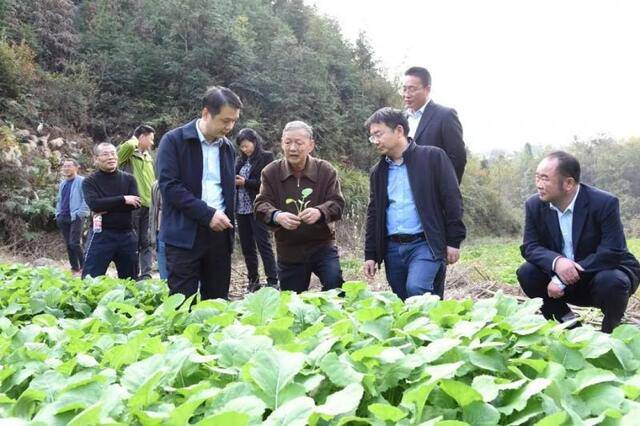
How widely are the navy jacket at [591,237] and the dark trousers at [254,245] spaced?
130 inches

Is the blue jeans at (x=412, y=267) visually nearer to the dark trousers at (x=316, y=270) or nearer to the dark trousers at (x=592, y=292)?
the dark trousers at (x=316, y=270)

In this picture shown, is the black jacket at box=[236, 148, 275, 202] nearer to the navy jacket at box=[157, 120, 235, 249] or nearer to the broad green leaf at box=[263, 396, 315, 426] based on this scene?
the navy jacket at box=[157, 120, 235, 249]

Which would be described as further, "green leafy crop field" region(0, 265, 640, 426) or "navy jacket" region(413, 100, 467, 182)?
"navy jacket" region(413, 100, 467, 182)

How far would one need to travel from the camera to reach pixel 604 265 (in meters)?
3.62

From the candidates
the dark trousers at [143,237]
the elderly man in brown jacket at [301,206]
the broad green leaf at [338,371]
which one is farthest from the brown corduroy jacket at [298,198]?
→ the dark trousers at [143,237]

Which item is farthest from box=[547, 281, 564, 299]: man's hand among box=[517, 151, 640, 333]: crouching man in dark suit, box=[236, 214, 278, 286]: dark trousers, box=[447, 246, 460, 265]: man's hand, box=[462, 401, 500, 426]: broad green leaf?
box=[236, 214, 278, 286]: dark trousers

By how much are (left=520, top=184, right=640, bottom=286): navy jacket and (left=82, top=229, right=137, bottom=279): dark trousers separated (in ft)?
11.1

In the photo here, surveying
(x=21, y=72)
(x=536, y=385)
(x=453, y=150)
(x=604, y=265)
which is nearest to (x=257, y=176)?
(x=453, y=150)

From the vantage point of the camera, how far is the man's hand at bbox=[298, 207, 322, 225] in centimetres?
384

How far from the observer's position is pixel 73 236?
27.3 ft

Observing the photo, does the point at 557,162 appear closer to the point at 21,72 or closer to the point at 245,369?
the point at 245,369

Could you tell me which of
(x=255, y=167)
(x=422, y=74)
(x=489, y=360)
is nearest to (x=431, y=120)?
(x=422, y=74)

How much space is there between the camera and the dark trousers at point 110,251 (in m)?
4.88

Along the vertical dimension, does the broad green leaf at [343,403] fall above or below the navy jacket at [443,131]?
below
